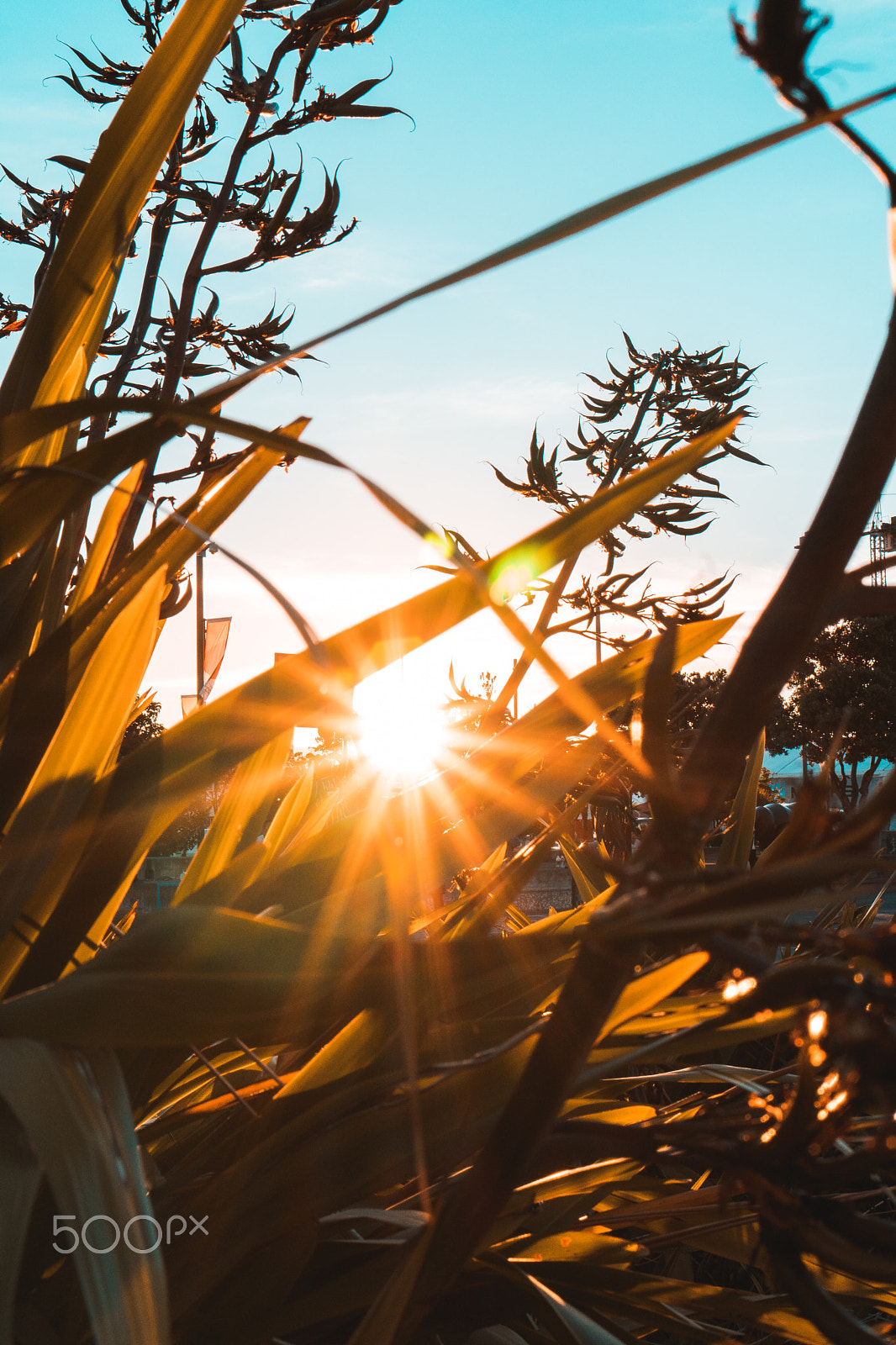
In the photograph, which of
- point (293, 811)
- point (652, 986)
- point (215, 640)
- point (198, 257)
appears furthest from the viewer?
point (215, 640)

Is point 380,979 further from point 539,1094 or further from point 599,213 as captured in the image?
point 599,213

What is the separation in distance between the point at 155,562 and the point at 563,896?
45.4 ft

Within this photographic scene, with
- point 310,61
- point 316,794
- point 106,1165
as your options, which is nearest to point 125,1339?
point 106,1165

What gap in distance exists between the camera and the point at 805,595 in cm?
33

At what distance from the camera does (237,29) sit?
198 cm

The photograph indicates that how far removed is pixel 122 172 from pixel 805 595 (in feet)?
1.89

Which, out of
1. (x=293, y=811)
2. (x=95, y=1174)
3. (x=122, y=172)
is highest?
(x=122, y=172)

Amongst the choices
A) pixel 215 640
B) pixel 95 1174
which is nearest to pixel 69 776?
pixel 95 1174

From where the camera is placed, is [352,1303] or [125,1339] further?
[352,1303]

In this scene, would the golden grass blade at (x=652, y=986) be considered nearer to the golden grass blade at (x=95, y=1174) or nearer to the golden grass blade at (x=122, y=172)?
the golden grass blade at (x=95, y=1174)

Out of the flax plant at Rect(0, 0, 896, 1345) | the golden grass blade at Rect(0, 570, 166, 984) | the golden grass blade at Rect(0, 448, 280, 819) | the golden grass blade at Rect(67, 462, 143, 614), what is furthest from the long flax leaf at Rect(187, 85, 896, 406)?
the golden grass blade at Rect(67, 462, 143, 614)

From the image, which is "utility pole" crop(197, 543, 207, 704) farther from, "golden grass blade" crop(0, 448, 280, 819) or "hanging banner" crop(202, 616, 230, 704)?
"golden grass blade" crop(0, 448, 280, 819)

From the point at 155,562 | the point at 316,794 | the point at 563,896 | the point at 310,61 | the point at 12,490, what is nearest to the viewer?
the point at 12,490

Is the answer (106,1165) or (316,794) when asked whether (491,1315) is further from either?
(316,794)
